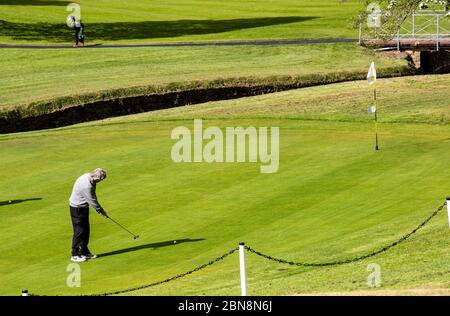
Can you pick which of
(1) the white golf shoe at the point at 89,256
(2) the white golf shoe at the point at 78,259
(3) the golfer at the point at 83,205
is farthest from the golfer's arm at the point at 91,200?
(2) the white golf shoe at the point at 78,259

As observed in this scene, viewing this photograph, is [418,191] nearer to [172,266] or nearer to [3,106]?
[172,266]

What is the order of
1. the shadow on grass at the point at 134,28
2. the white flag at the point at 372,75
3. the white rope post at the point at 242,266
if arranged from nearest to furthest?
the white rope post at the point at 242,266, the white flag at the point at 372,75, the shadow on grass at the point at 134,28

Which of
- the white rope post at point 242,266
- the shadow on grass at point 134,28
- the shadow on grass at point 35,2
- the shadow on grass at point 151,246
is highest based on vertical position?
the shadow on grass at point 35,2

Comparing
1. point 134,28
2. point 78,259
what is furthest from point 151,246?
point 134,28

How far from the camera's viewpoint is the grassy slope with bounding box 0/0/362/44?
68.9m

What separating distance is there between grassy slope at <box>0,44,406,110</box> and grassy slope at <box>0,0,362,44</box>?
7.12 meters

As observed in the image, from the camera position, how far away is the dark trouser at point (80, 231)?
2264cm

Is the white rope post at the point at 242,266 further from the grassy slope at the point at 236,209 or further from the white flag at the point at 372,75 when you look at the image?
the white flag at the point at 372,75

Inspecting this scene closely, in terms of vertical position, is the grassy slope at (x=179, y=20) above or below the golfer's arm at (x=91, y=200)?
above

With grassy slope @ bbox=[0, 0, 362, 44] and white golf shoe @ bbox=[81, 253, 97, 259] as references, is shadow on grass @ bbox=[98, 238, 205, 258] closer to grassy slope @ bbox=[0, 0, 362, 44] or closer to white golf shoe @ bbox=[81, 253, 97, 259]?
white golf shoe @ bbox=[81, 253, 97, 259]

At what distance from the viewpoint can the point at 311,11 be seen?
3248 inches

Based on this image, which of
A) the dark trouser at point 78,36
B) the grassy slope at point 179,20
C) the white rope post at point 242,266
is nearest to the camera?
the white rope post at point 242,266

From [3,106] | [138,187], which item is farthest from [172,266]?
[3,106]

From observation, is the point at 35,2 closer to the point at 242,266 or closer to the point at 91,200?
the point at 91,200
